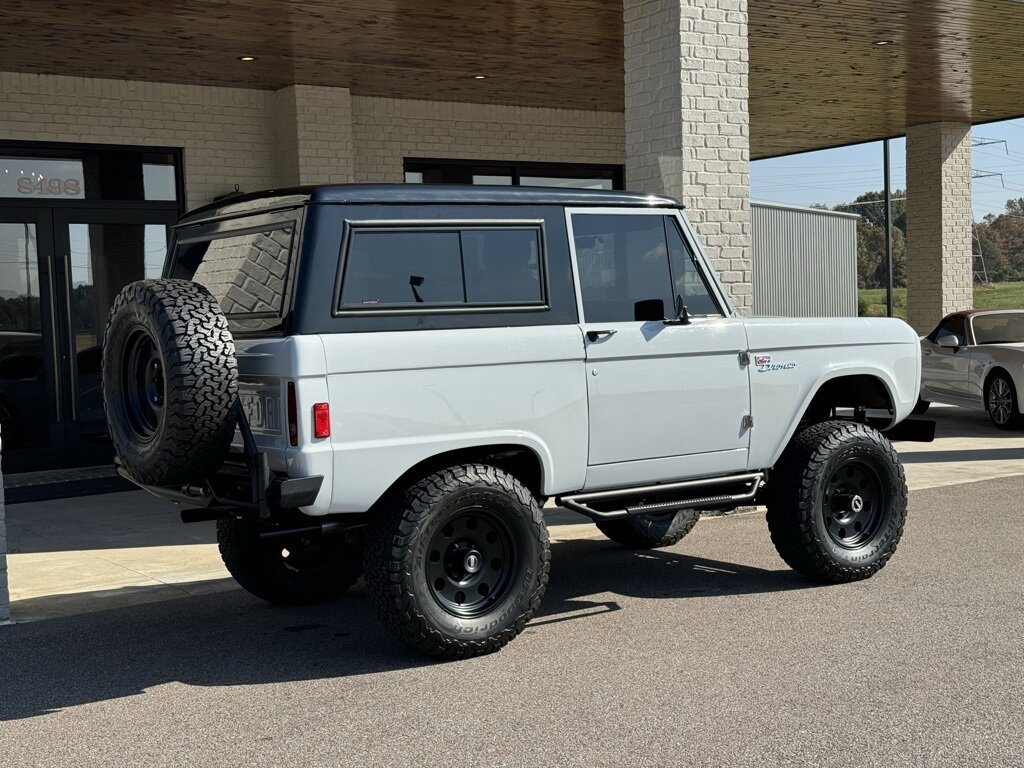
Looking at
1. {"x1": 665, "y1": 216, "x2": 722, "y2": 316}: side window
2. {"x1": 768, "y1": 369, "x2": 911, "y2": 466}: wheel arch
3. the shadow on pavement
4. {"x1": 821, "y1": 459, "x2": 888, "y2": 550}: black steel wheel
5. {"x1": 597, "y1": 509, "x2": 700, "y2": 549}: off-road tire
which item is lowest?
the shadow on pavement

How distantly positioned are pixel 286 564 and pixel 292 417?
1961mm

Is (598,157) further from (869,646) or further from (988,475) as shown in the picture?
(869,646)

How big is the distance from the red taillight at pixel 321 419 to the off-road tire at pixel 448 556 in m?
0.54

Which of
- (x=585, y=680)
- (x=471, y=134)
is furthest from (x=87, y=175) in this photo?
(x=585, y=680)

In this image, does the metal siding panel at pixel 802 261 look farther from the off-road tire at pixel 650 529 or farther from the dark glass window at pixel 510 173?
the off-road tire at pixel 650 529

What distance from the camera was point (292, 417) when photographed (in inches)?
225

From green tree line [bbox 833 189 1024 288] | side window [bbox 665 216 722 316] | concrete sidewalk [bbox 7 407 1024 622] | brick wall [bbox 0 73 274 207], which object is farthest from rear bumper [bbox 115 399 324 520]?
green tree line [bbox 833 189 1024 288]

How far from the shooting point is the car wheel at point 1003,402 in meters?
16.0

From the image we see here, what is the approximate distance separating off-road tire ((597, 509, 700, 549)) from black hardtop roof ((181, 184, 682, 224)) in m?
2.50

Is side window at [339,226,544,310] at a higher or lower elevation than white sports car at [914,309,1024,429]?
higher

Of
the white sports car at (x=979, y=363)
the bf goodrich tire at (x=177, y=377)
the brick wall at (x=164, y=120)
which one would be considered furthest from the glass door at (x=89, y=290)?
the white sports car at (x=979, y=363)

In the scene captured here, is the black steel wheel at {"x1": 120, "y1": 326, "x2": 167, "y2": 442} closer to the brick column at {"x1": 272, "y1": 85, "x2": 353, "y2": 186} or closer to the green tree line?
the brick column at {"x1": 272, "y1": 85, "x2": 353, "y2": 186}

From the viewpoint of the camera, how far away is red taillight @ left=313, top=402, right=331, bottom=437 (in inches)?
225

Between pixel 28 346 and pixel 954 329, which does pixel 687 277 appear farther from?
pixel 954 329
